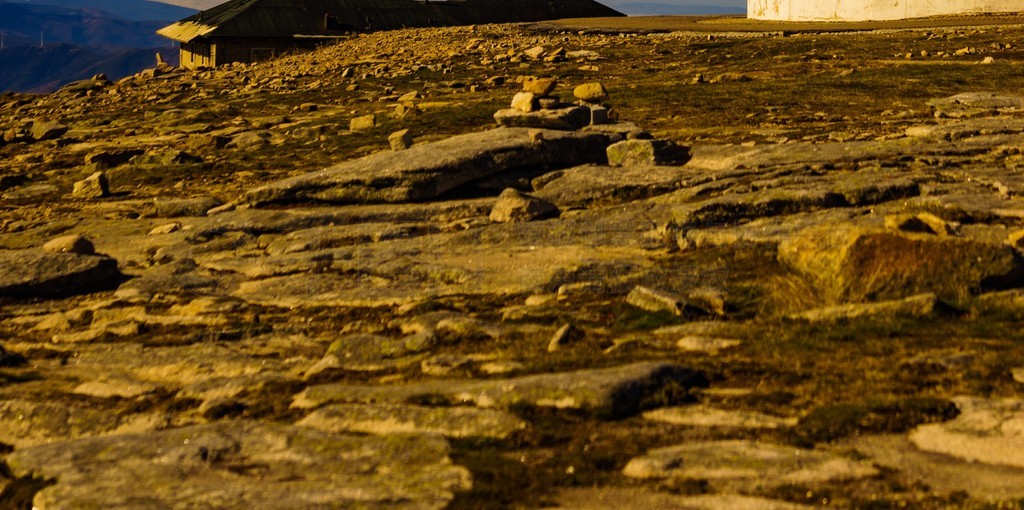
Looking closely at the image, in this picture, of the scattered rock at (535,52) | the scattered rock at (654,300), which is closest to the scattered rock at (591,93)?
the scattered rock at (535,52)

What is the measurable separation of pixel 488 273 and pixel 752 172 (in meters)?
5.01

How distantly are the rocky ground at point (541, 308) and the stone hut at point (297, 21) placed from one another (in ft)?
86.6

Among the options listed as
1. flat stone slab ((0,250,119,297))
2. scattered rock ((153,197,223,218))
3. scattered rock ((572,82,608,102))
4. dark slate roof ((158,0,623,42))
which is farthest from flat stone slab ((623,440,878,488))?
dark slate roof ((158,0,623,42))

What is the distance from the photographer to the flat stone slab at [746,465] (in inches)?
289

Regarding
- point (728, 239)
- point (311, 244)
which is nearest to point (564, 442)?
point (728, 239)

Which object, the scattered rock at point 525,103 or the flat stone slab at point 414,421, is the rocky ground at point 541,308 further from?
the scattered rock at point 525,103

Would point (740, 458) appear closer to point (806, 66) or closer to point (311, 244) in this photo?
point (311, 244)

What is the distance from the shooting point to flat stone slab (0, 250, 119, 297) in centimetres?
1488

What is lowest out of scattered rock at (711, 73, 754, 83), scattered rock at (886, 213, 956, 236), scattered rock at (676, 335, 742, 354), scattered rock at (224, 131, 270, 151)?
scattered rock at (676, 335, 742, 354)

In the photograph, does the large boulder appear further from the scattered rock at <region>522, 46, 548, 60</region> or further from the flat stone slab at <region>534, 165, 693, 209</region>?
the scattered rock at <region>522, 46, 548, 60</region>

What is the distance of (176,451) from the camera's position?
8609 millimetres

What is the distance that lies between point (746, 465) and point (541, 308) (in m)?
4.75

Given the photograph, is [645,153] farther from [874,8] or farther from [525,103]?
[874,8]

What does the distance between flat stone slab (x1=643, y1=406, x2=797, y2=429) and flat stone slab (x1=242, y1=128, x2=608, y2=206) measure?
979 cm
